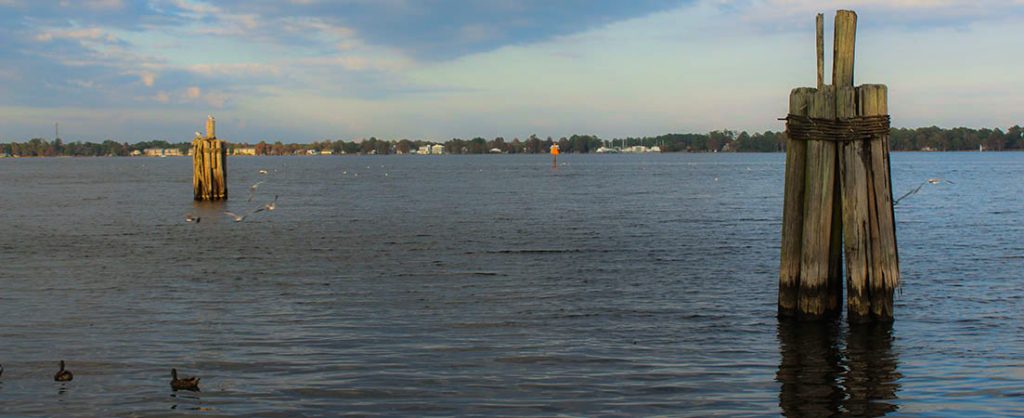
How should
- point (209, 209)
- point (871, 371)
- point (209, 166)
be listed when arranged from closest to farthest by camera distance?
1. point (871, 371)
2. point (209, 209)
3. point (209, 166)

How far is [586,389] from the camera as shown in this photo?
1288 cm

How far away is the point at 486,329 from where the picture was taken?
17.2m

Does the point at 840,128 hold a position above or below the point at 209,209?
above

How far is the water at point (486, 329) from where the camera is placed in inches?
493

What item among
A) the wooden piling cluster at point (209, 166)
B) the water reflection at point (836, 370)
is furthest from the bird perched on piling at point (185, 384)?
the wooden piling cluster at point (209, 166)

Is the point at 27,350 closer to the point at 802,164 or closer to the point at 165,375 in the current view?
the point at 165,375

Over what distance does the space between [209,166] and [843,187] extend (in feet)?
151

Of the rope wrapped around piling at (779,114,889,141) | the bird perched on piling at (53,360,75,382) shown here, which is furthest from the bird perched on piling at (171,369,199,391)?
the rope wrapped around piling at (779,114,889,141)

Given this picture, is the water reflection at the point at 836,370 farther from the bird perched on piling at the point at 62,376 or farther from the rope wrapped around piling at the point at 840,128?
the bird perched on piling at the point at 62,376

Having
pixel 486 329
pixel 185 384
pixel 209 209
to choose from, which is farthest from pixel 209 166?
pixel 185 384

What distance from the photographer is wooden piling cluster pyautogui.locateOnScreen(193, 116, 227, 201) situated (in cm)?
5291

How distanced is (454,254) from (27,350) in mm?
15254

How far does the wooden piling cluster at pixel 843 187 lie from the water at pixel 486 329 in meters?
1.13

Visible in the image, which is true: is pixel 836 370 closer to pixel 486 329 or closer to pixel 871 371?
pixel 871 371
